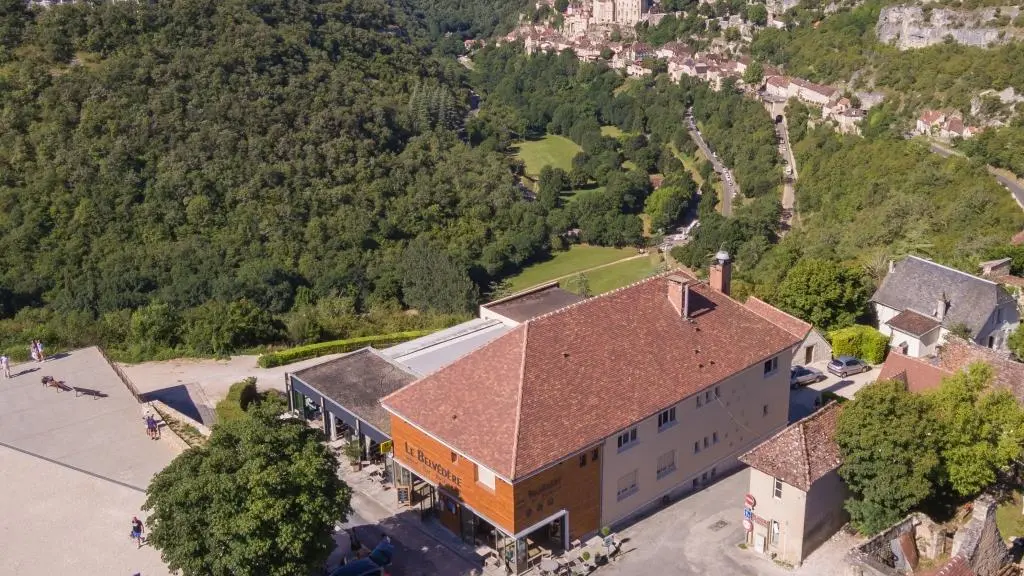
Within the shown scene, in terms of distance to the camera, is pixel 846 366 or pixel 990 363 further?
pixel 846 366

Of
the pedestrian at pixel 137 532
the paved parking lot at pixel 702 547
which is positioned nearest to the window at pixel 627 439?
the paved parking lot at pixel 702 547

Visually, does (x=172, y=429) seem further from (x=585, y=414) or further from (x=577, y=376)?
(x=585, y=414)

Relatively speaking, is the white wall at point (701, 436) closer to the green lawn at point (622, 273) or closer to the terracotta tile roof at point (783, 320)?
the terracotta tile roof at point (783, 320)

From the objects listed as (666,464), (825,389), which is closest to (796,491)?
(666,464)

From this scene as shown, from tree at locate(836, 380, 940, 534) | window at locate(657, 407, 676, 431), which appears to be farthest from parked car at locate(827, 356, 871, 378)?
window at locate(657, 407, 676, 431)

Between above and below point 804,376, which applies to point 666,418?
above
